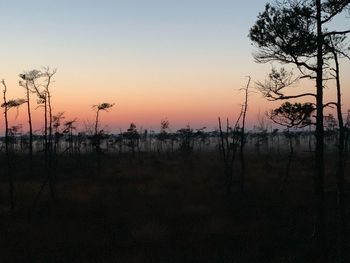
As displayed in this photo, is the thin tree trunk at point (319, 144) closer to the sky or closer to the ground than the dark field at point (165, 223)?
closer to the sky

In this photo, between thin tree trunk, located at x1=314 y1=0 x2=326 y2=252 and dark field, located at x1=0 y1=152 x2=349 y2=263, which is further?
dark field, located at x1=0 y1=152 x2=349 y2=263

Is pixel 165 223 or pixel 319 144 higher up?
pixel 319 144

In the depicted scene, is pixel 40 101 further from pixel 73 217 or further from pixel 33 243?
pixel 33 243

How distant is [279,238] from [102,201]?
1309 centimetres

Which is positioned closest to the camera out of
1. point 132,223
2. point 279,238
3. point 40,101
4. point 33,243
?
point 279,238

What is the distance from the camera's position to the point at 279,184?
3375cm

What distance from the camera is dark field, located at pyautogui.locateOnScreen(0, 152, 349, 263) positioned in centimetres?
1667

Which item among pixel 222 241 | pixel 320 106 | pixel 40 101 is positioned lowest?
pixel 222 241

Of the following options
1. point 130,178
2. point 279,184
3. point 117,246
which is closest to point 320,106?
point 117,246

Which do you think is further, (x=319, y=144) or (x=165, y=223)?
(x=165, y=223)

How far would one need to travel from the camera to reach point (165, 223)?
21.9 m

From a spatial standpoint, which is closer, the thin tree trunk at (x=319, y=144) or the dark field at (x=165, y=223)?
the thin tree trunk at (x=319, y=144)

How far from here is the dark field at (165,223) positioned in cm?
1667

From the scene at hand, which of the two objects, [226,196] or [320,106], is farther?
[226,196]
